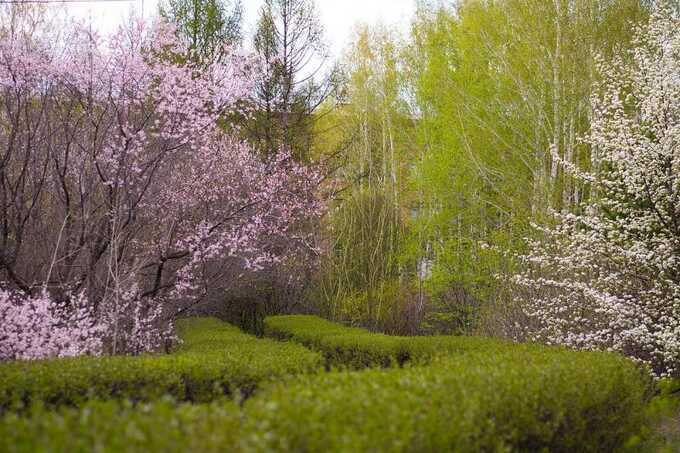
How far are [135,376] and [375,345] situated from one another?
4244 mm

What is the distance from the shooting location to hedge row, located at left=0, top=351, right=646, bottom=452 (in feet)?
7.93

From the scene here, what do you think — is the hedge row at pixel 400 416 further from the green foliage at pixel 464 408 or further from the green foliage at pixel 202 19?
the green foliage at pixel 202 19

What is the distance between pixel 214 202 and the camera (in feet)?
36.0

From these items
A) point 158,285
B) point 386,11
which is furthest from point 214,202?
point 386,11

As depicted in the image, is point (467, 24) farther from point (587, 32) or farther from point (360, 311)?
point (360, 311)

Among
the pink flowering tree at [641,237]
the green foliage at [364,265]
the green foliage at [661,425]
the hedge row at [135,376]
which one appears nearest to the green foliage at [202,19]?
the green foliage at [364,265]

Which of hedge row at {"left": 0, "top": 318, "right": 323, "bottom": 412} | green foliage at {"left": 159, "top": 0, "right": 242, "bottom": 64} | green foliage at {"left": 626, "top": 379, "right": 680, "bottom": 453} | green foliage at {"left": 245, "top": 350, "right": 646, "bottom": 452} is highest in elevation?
green foliage at {"left": 159, "top": 0, "right": 242, "bottom": 64}

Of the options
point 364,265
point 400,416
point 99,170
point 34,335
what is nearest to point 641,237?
point 400,416

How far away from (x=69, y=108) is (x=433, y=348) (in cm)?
574

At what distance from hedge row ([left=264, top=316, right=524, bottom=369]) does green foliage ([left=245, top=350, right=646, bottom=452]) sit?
64.2 inches

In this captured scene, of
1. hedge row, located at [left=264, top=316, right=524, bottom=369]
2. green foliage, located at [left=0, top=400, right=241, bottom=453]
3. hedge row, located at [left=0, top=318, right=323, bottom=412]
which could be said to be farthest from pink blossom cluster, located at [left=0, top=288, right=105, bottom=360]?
green foliage, located at [left=0, top=400, right=241, bottom=453]

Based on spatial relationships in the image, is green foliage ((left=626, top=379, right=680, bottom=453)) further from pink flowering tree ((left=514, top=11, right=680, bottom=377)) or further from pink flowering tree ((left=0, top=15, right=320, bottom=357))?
pink flowering tree ((left=0, top=15, right=320, bottom=357))

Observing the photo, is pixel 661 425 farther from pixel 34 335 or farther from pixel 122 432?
pixel 34 335

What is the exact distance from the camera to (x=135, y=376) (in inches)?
202
